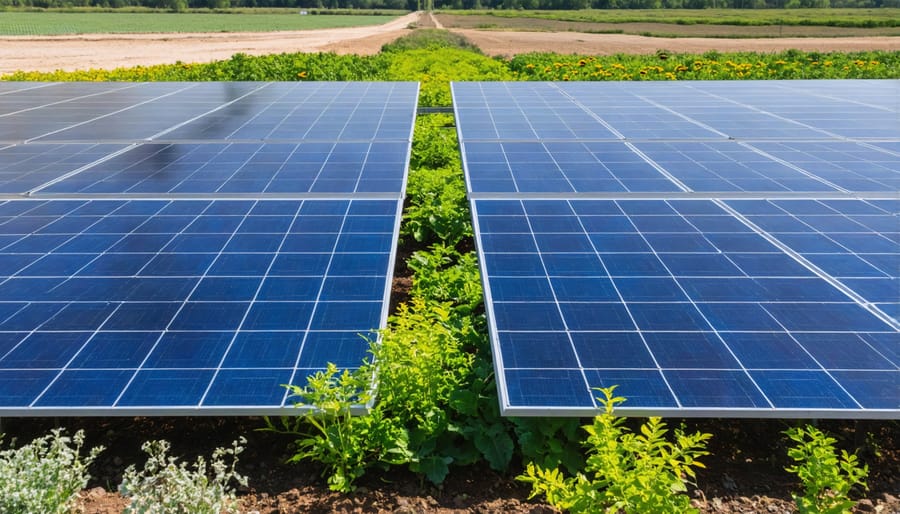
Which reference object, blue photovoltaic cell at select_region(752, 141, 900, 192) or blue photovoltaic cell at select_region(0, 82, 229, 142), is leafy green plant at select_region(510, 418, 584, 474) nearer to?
blue photovoltaic cell at select_region(752, 141, 900, 192)

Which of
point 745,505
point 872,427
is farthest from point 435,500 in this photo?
point 872,427

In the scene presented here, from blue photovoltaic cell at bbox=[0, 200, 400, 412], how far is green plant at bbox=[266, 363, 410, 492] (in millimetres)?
247

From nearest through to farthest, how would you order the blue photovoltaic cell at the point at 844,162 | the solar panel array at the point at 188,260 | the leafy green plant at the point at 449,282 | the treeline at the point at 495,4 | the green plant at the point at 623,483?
the green plant at the point at 623,483 → the solar panel array at the point at 188,260 → the leafy green plant at the point at 449,282 → the blue photovoltaic cell at the point at 844,162 → the treeline at the point at 495,4

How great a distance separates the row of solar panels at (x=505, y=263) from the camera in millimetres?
4441

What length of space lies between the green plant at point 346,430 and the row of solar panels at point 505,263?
0.25 m

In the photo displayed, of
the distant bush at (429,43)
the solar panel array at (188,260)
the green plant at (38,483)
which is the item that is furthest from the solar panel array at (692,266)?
the distant bush at (429,43)

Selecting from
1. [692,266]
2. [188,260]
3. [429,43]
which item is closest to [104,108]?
[188,260]

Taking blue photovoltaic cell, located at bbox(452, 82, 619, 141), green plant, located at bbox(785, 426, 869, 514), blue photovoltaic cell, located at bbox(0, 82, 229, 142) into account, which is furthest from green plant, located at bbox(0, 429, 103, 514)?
blue photovoltaic cell, located at bbox(0, 82, 229, 142)

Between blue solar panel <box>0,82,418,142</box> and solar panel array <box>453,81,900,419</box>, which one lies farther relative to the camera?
blue solar panel <box>0,82,418,142</box>

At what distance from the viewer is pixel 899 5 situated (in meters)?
122

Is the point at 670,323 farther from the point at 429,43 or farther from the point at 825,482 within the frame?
the point at 429,43

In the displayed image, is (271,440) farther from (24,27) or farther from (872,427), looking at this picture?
(24,27)

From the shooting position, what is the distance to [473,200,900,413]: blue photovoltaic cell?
4289 mm

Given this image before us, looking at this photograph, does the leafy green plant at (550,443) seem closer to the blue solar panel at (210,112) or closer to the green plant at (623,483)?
the green plant at (623,483)
